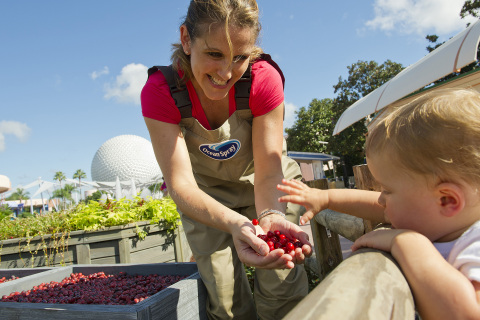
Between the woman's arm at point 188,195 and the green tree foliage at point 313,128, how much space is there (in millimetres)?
31439

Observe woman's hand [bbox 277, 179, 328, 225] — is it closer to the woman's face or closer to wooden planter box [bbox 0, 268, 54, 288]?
the woman's face

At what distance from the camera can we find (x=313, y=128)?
34.0 meters

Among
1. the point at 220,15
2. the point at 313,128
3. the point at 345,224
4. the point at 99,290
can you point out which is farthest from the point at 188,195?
the point at 313,128

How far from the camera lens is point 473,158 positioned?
3.35 feet

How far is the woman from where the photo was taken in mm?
2111

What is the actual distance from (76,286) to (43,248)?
1.32 metres

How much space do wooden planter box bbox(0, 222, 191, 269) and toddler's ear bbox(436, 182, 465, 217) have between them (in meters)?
3.70

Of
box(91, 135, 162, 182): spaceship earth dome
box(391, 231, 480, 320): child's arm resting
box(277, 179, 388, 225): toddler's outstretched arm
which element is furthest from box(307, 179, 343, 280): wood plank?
box(91, 135, 162, 182): spaceship earth dome

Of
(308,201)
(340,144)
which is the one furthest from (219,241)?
(340,144)

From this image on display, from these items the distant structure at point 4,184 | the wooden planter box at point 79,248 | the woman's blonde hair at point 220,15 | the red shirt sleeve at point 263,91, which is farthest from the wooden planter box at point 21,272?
the distant structure at point 4,184

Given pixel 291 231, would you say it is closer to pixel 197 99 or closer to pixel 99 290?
pixel 197 99

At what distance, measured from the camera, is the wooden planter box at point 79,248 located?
13.9 feet

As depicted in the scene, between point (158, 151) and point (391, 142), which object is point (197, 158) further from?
point (391, 142)

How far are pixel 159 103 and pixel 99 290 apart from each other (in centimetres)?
173
